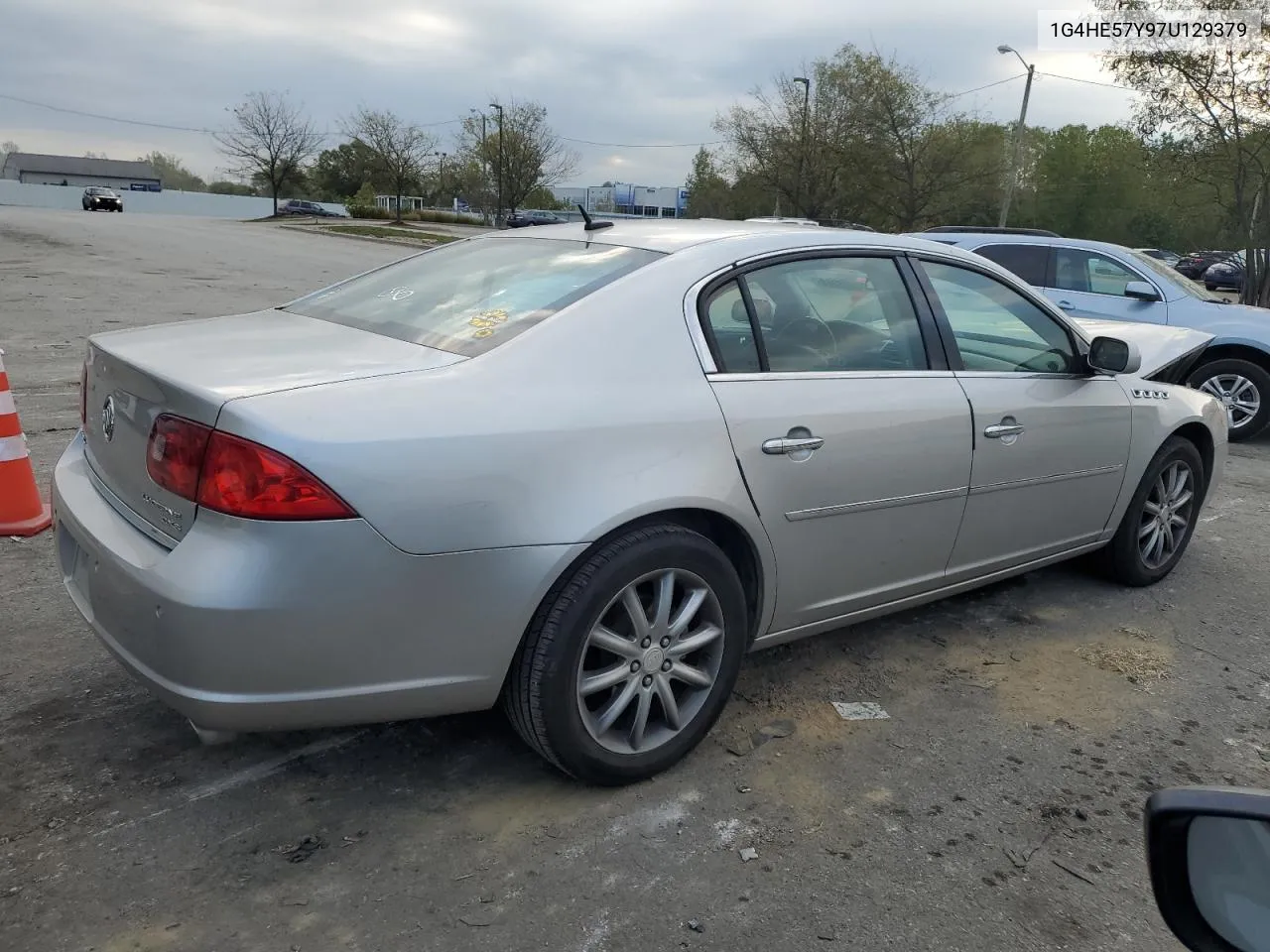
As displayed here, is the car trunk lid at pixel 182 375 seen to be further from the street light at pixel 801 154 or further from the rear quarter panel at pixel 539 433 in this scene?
the street light at pixel 801 154

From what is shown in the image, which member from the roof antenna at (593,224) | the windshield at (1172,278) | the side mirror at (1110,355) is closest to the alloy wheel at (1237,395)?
the windshield at (1172,278)

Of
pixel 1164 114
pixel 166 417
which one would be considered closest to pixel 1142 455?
pixel 166 417

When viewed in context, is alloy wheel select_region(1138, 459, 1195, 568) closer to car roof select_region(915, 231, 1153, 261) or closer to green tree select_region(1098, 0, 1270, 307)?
car roof select_region(915, 231, 1153, 261)

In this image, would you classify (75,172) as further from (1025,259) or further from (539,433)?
(539,433)

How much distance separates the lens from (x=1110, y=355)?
13.2 feet

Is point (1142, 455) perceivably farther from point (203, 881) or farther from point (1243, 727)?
point (203, 881)

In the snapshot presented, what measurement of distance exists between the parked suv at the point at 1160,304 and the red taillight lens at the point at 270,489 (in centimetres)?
835

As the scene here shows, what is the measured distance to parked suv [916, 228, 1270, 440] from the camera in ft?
28.6

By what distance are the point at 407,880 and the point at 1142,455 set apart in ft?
11.7

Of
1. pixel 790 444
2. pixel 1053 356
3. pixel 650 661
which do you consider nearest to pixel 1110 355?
pixel 1053 356

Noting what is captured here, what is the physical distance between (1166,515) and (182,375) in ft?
14.0

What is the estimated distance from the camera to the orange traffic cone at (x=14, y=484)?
178 inches

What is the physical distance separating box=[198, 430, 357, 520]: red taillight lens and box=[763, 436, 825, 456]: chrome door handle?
124 cm

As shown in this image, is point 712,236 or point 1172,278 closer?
point 712,236
